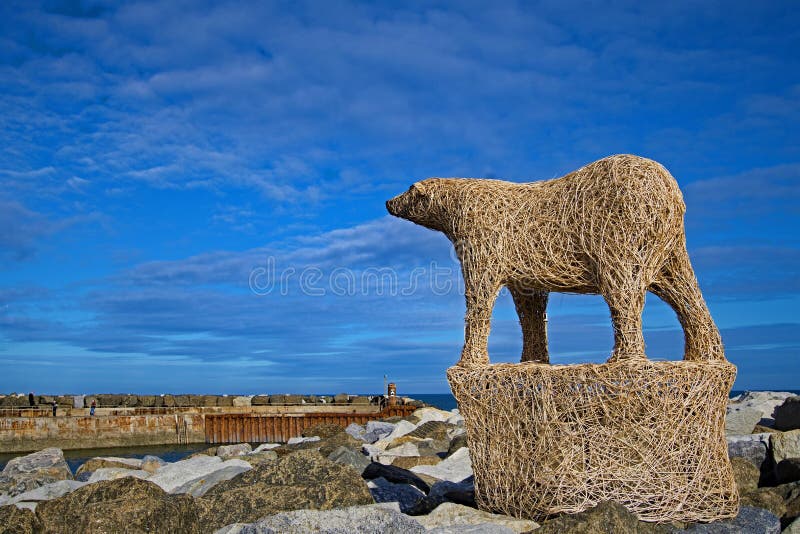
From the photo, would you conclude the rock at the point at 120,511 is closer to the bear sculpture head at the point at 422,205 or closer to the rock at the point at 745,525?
the bear sculpture head at the point at 422,205

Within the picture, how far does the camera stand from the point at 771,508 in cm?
793

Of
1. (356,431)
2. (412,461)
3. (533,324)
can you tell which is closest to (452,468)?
(412,461)

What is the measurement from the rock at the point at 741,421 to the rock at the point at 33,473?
11.2 meters

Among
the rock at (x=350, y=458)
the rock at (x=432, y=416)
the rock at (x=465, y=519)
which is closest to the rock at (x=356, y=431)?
the rock at (x=432, y=416)

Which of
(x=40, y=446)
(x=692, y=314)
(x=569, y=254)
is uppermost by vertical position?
(x=569, y=254)

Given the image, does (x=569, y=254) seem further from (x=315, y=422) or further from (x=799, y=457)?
(x=315, y=422)

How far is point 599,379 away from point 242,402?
30566 millimetres

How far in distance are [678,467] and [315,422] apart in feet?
74.8

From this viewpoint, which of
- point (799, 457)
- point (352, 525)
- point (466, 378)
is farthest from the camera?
point (799, 457)

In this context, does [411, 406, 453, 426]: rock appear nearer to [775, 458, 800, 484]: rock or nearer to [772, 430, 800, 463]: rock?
[772, 430, 800, 463]: rock

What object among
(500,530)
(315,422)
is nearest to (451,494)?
(500,530)

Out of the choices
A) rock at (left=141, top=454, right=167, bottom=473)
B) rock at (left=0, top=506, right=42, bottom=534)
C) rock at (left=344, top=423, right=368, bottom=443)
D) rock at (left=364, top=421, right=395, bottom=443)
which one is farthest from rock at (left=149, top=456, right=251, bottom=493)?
rock at (left=344, top=423, right=368, bottom=443)

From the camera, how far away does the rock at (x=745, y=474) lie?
866 centimetres

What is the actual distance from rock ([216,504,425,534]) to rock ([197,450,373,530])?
141cm
